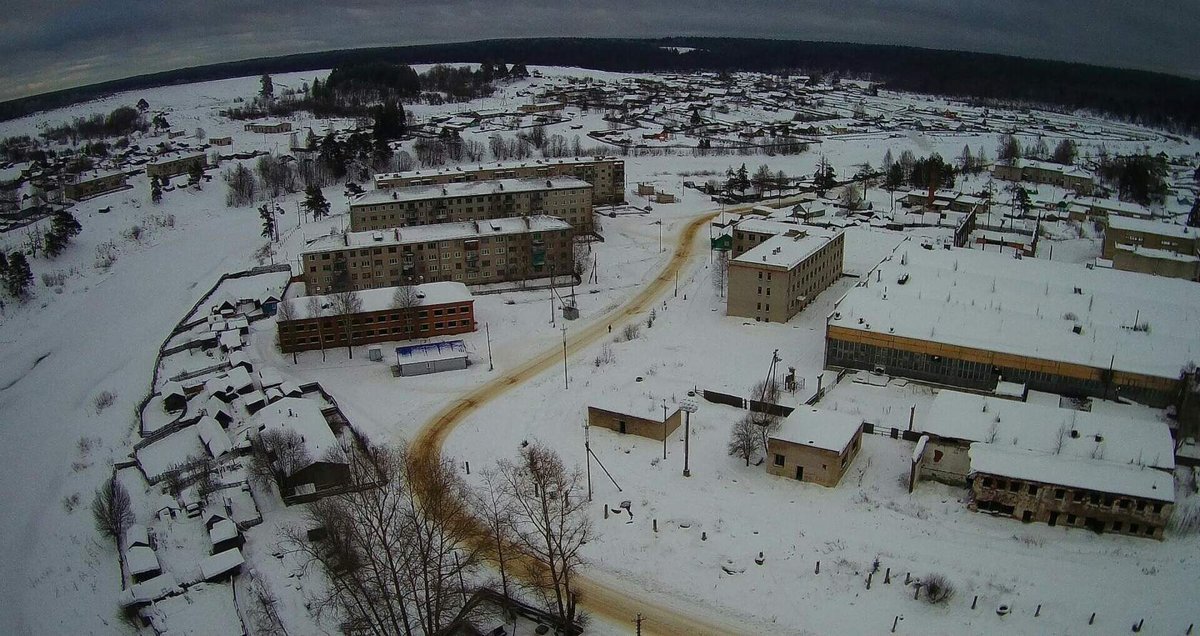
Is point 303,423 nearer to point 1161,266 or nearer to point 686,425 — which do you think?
point 686,425

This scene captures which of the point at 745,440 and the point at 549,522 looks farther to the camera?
the point at 745,440

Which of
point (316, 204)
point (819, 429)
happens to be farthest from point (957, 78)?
point (819, 429)

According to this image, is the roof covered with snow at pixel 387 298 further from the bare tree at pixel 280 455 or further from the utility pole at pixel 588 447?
the utility pole at pixel 588 447

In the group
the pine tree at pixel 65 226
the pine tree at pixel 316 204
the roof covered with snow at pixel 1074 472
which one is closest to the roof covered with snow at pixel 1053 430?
the roof covered with snow at pixel 1074 472

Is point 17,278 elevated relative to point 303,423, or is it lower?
elevated

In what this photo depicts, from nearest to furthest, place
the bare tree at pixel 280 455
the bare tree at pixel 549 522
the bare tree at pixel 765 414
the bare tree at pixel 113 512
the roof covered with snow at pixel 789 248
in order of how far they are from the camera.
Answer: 1. the bare tree at pixel 549 522
2. the bare tree at pixel 113 512
3. the bare tree at pixel 280 455
4. the bare tree at pixel 765 414
5. the roof covered with snow at pixel 789 248

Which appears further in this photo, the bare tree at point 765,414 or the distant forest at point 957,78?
the distant forest at point 957,78

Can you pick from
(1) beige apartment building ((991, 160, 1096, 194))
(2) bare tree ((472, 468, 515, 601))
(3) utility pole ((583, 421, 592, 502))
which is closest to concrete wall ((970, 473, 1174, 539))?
(3) utility pole ((583, 421, 592, 502))

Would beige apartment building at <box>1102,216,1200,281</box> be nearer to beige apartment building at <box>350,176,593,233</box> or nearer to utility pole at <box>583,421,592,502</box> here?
beige apartment building at <box>350,176,593,233</box>
